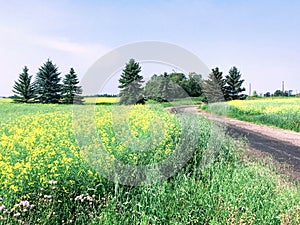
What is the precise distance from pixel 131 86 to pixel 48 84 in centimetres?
4268

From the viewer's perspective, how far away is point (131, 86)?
37.7 ft

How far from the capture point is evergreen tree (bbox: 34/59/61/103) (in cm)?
5091

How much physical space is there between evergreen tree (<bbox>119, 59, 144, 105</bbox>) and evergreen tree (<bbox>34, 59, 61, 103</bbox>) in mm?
40253

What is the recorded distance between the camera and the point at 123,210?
464 cm

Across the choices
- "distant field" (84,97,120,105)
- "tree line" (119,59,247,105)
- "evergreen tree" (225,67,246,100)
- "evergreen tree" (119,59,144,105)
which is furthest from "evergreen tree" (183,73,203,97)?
"evergreen tree" (225,67,246,100)

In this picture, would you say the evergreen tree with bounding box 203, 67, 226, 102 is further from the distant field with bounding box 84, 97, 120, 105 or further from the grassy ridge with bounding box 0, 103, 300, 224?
the grassy ridge with bounding box 0, 103, 300, 224

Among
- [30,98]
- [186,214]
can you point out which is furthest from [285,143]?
[30,98]

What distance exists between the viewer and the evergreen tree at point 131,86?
31.6 feet

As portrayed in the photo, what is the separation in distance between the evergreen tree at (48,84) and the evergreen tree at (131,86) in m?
40.3

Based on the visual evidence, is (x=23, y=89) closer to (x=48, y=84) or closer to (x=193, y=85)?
(x=48, y=84)

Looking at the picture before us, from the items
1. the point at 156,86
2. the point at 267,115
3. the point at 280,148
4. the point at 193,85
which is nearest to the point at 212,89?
the point at 267,115

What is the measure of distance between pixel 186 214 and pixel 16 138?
3981 millimetres

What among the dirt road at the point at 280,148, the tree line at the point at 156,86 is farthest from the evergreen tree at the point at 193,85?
the dirt road at the point at 280,148

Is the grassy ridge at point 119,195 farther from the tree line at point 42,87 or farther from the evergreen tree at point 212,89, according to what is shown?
the tree line at point 42,87
